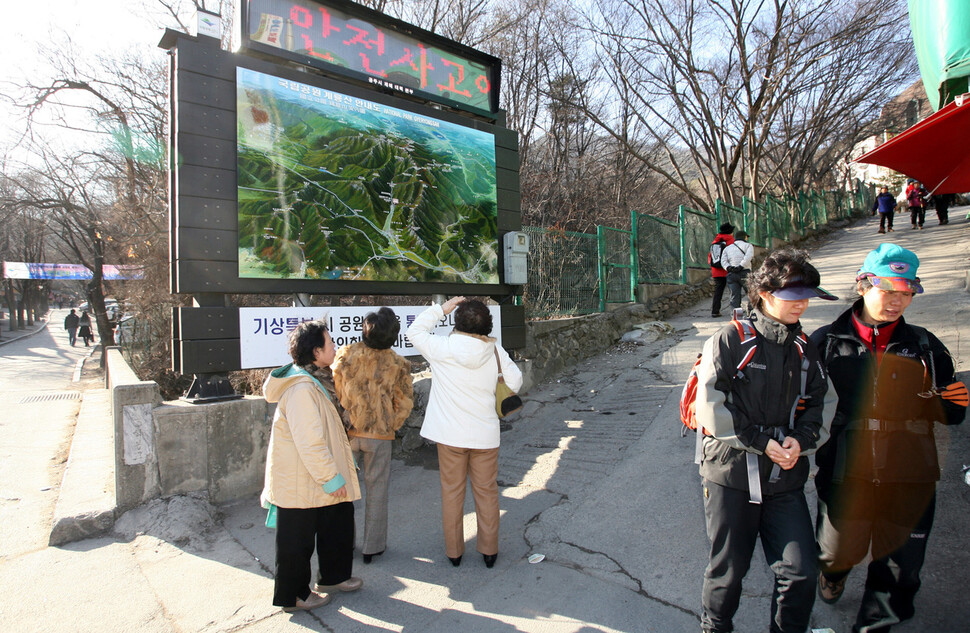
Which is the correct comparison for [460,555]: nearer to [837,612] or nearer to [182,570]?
[182,570]

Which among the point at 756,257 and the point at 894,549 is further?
the point at 756,257

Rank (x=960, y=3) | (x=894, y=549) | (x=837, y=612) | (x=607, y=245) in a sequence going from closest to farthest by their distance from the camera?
(x=894, y=549) → (x=837, y=612) → (x=960, y=3) → (x=607, y=245)

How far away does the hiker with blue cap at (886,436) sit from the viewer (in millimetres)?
2562

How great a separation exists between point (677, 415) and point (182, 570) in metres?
4.51

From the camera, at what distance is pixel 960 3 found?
3.29 m

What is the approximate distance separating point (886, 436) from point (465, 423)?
2220mm

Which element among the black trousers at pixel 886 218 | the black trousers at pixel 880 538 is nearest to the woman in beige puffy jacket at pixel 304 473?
the black trousers at pixel 880 538

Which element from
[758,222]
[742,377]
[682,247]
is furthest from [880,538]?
[758,222]

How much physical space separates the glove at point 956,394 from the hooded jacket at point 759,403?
569 mm

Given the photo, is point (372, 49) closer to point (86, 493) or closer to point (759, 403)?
point (86, 493)

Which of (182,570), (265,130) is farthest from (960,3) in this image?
(182,570)

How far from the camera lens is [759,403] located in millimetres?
2406

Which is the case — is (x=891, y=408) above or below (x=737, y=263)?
below

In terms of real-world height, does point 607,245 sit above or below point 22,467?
above
